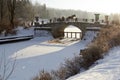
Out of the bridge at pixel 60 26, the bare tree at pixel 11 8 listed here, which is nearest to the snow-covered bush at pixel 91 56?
the bridge at pixel 60 26

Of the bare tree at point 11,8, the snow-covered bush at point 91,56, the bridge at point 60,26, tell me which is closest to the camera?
the snow-covered bush at point 91,56

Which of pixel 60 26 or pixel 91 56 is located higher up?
pixel 60 26

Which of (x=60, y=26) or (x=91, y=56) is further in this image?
(x=60, y=26)

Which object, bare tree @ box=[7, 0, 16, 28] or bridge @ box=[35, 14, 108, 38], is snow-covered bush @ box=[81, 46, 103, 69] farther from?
bare tree @ box=[7, 0, 16, 28]

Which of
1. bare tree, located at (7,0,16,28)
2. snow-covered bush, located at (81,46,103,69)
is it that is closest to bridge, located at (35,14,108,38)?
bare tree, located at (7,0,16,28)

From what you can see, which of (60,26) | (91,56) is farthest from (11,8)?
(91,56)

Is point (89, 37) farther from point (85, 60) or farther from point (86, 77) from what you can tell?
point (86, 77)

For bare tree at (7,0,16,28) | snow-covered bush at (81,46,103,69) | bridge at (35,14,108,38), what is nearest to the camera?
snow-covered bush at (81,46,103,69)

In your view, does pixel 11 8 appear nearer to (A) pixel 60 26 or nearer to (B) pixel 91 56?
(A) pixel 60 26

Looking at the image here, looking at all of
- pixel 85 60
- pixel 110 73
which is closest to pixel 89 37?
pixel 85 60

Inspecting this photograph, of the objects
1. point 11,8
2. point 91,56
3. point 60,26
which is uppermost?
point 11,8

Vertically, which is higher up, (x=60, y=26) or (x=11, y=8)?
(x=11, y=8)

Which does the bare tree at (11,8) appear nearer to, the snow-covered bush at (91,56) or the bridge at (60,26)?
the bridge at (60,26)

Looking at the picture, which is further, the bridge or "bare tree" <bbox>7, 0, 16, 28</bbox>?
"bare tree" <bbox>7, 0, 16, 28</bbox>
